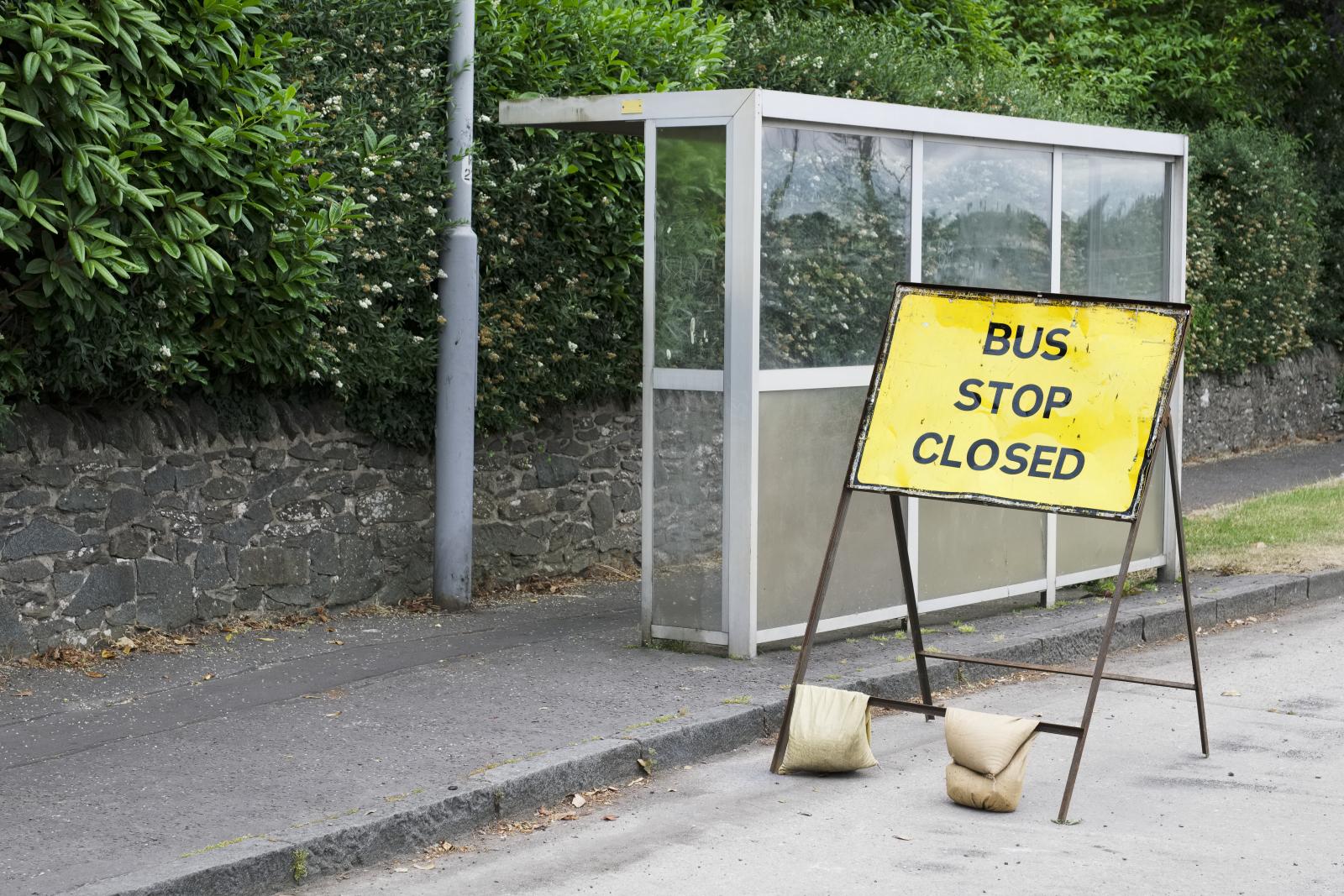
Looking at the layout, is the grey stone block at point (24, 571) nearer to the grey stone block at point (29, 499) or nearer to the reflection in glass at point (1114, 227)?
the grey stone block at point (29, 499)

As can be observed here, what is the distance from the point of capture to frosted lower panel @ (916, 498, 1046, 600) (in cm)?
846

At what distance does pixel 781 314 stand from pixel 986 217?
1623mm

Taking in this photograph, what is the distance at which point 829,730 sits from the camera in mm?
5949

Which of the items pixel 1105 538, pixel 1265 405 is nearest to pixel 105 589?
pixel 1105 538

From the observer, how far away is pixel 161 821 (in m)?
4.95

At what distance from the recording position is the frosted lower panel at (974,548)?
27.8 feet

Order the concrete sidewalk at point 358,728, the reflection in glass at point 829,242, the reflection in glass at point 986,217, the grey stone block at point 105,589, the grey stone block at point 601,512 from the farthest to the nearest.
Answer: the grey stone block at point 601,512 → the reflection in glass at point 986,217 → the reflection in glass at point 829,242 → the grey stone block at point 105,589 → the concrete sidewalk at point 358,728

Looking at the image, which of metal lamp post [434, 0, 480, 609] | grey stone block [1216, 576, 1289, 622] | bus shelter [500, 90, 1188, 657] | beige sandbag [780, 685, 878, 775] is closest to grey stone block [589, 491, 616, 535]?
metal lamp post [434, 0, 480, 609]

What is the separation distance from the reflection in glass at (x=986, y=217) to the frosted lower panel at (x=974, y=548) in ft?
4.05

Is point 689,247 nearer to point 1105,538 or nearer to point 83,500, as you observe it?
point 83,500

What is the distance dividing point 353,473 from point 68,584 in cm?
177

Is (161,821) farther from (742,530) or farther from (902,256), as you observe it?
(902,256)

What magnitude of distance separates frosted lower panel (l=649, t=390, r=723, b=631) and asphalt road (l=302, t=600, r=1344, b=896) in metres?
1.11

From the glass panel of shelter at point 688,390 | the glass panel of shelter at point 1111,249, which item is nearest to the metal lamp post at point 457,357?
the glass panel of shelter at point 688,390
